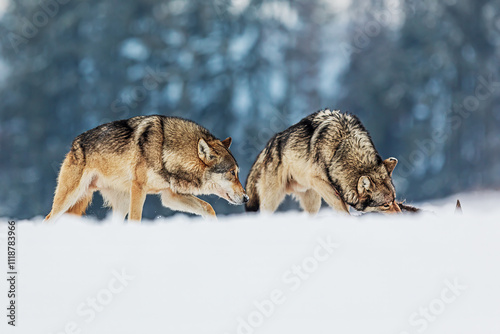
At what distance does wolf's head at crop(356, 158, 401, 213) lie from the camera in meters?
5.57

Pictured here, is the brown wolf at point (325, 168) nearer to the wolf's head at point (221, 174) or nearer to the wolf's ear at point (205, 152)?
the wolf's head at point (221, 174)

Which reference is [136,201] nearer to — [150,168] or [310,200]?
[150,168]

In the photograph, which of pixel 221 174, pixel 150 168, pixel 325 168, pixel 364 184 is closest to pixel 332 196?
pixel 325 168

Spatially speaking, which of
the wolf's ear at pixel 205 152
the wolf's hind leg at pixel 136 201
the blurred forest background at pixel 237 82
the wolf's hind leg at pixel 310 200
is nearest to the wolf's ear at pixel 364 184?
the wolf's hind leg at pixel 310 200

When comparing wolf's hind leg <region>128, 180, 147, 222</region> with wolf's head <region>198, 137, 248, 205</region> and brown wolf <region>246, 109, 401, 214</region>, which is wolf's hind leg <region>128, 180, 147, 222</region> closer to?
wolf's head <region>198, 137, 248, 205</region>

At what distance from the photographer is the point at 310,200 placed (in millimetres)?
6672

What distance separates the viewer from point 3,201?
17.8 meters

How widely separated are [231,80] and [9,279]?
14944 mm

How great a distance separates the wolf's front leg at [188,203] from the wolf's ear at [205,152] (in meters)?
0.42

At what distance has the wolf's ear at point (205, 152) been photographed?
5480 millimetres

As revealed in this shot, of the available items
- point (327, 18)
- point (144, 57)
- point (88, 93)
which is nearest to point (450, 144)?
point (327, 18)

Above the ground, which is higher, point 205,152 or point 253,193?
point 205,152

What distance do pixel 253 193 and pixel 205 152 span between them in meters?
1.13

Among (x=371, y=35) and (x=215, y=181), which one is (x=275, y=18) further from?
(x=215, y=181)
